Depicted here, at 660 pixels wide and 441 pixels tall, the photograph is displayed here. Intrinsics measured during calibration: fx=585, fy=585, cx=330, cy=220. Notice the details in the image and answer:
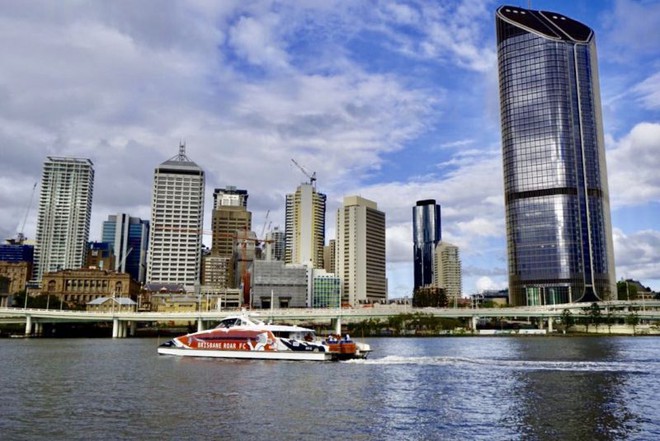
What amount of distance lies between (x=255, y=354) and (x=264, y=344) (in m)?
2.05

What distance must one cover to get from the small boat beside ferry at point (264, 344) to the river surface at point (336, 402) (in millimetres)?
10191

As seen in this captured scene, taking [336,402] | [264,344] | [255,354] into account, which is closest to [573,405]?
[336,402]

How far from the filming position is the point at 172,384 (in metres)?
60.4

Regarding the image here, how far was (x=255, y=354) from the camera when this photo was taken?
9088 cm

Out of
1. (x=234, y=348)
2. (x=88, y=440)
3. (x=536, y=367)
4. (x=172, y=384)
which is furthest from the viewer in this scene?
(x=234, y=348)

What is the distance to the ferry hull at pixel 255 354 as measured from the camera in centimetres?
8756

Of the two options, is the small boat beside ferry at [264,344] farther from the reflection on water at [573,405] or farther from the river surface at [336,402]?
the reflection on water at [573,405]

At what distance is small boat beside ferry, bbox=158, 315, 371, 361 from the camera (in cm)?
8812

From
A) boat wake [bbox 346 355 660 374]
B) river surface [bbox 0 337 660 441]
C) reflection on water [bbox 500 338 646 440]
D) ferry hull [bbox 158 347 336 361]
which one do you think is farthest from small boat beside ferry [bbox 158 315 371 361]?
reflection on water [bbox 500 338 646 440]

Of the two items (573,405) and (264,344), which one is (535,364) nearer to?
(573,405)

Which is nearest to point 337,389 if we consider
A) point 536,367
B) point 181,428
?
point 181,428

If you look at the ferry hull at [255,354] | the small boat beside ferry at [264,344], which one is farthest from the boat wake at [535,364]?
the ferry hull at [255,354]

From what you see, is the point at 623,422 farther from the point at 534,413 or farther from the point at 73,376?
the point at 73,376

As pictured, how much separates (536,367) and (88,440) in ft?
182
